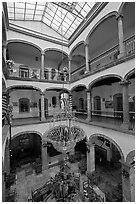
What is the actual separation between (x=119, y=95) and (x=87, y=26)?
23.2 ft

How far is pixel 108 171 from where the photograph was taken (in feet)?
31.9

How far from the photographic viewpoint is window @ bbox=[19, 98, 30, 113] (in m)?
12.8

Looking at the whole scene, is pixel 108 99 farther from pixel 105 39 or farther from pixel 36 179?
→ pixel 36 179

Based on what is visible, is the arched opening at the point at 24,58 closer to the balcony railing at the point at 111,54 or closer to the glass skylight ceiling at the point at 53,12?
the glass skylight ceiling at the point at 53,12

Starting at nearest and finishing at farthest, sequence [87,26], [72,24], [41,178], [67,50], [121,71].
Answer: [121,71], [41,178], [87,26], [72,24], [67,50]

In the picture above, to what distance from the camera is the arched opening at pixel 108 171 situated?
7140 mm

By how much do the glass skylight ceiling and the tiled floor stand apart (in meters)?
13.9

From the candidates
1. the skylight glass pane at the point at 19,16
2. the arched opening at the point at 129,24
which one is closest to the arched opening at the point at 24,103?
the skylight glass pane at the point at 19,16

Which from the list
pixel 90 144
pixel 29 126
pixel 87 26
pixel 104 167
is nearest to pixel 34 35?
pixel 87 26

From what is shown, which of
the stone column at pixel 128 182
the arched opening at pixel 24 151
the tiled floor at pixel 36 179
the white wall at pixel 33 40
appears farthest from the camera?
the arched opening at pixel 24 151

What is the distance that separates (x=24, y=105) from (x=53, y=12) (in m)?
10.5

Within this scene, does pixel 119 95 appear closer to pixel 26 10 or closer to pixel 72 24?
pixel 72 24

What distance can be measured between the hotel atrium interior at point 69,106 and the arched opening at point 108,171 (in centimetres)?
6

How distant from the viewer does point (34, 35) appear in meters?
11.3
